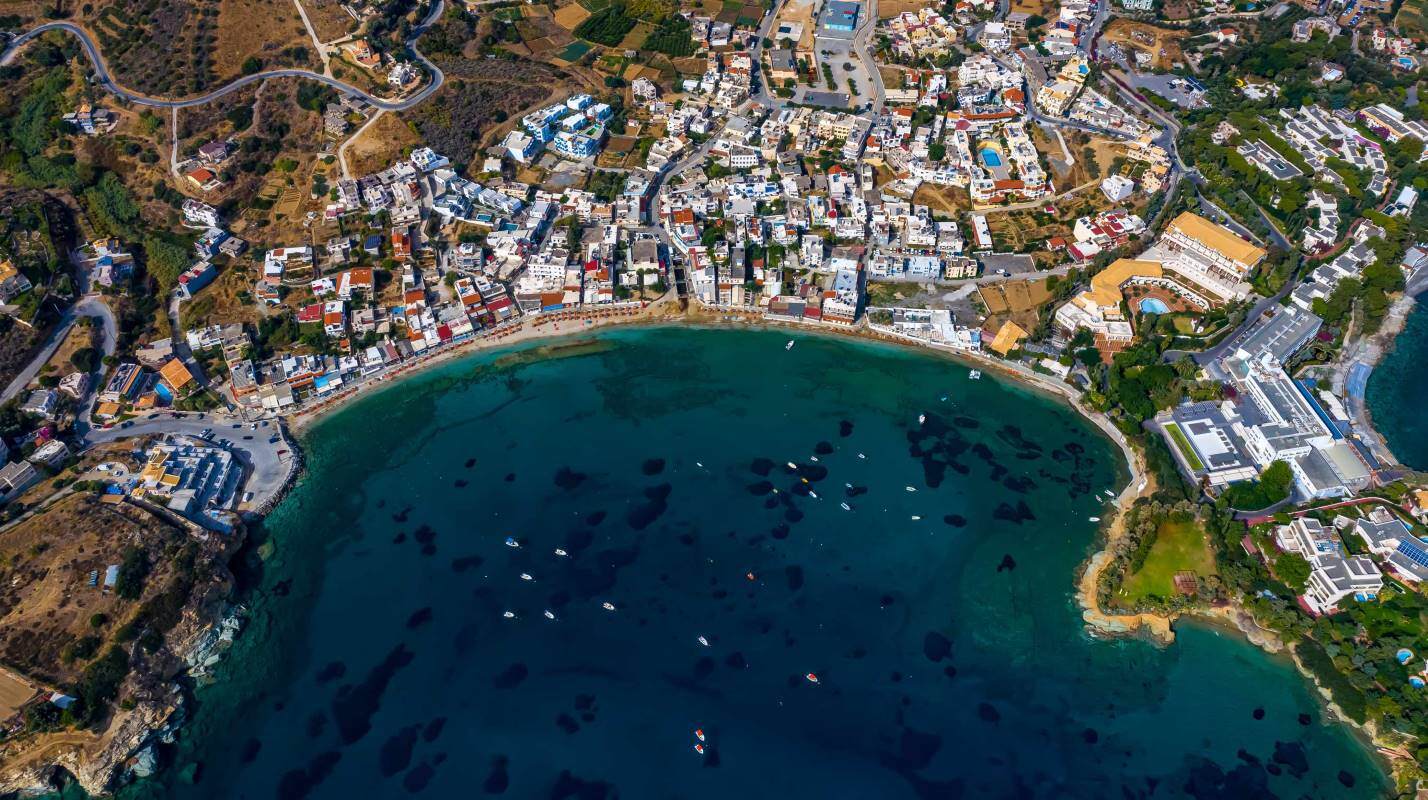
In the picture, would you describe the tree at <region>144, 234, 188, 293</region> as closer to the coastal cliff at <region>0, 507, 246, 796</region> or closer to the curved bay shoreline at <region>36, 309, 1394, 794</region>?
the curved bay shoreline at <region>36, 309, 1394, 794</region>

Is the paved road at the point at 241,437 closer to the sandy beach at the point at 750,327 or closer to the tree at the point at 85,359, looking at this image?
the sandy beach at the point at 750,327

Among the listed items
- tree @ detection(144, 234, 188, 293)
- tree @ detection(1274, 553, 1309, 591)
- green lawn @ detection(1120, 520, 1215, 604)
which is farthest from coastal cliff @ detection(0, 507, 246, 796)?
tree @ detection(1274, 553, 1309, 591)

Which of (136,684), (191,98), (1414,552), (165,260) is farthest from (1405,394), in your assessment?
(191,98)

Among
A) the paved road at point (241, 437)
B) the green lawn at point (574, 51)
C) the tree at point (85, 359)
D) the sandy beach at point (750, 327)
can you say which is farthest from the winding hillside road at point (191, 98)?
→ the paved road at point (241, 437)

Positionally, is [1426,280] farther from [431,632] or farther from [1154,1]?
[431,632]

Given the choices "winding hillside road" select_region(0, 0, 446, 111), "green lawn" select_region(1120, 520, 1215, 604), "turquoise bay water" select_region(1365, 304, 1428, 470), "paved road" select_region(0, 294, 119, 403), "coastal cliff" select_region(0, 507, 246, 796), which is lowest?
"coastal cliff" select_region(0, 507, 246, 796)

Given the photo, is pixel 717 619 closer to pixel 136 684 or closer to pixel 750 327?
pixel 750 327
